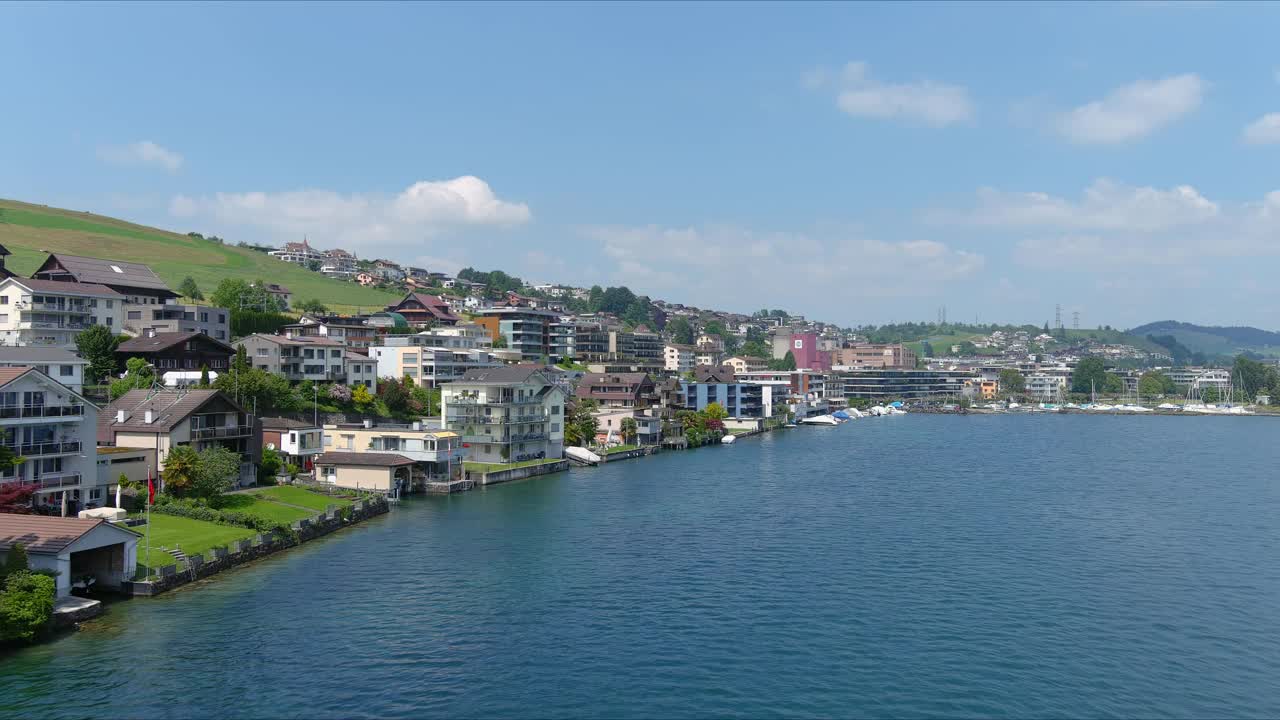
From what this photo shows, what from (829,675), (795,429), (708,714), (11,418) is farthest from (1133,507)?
(795,429)

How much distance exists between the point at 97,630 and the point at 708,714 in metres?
20.1

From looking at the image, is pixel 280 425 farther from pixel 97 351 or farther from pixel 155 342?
pixel 97 351

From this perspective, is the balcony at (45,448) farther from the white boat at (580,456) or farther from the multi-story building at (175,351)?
the white boat at (580,456)

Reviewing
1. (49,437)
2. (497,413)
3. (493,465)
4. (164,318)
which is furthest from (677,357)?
(49,437)

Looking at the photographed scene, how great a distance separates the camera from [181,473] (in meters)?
42.5

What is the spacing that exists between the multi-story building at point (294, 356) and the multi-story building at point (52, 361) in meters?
28.7

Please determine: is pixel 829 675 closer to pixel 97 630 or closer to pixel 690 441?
pixel 97 630

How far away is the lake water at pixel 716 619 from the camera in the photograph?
2434cm

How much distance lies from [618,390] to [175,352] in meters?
49.7

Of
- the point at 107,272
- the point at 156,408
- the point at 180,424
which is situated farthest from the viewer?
the point at 107,272

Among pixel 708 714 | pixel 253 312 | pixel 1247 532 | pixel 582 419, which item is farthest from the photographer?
pixel 253 312

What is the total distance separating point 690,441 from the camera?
103312 millimetres

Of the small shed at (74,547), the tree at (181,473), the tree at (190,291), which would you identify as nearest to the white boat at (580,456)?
the tree at (181,473)

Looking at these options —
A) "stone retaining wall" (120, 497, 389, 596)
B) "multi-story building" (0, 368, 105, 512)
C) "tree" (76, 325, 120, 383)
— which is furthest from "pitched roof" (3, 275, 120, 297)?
"stone retaining wall" (120, 497, 389, 596)
